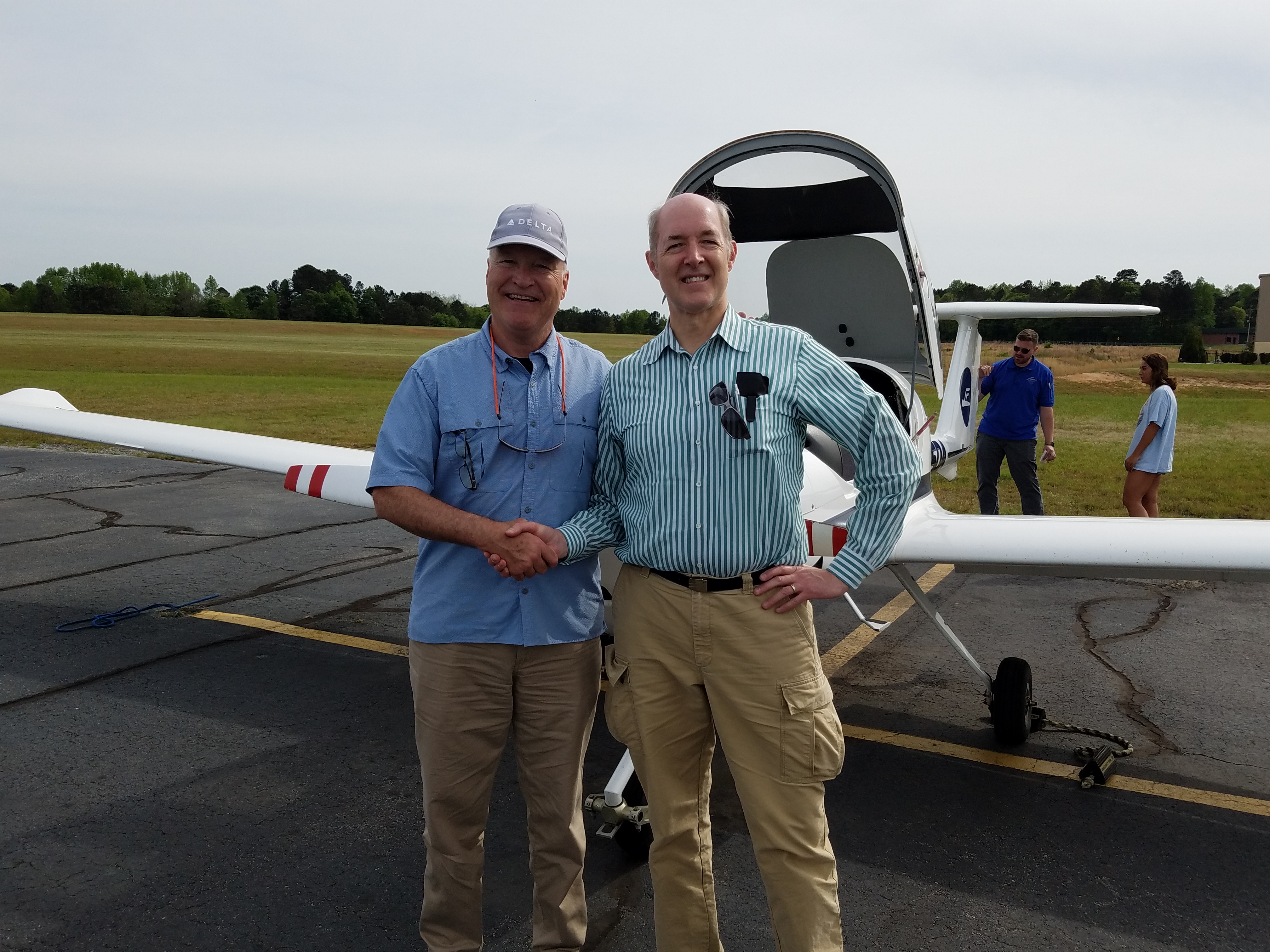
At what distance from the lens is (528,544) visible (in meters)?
2.10

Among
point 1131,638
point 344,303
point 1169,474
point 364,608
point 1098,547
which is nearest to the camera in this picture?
point 1098,547

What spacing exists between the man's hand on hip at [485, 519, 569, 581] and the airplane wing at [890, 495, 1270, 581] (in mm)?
1708

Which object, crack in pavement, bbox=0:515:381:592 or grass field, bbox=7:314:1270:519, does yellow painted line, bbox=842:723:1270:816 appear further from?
crack in pavement, bbox=0:515:381:592

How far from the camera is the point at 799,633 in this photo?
209 cm

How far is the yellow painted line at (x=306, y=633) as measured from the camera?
17.4ft

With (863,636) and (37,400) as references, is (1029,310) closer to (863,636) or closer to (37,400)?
(863,636)

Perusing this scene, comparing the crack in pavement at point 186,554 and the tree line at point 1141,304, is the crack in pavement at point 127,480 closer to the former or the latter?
the crack in pavement at point 186,554

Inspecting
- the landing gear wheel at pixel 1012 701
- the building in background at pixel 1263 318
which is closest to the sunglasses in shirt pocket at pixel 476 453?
the landing gear wheel at pixel 1012 701

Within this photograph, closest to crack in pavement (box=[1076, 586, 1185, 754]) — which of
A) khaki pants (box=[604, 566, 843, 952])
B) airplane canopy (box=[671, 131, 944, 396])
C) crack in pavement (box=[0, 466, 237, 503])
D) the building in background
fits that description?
airplane canopy (box=[671, 131, 944, 396])

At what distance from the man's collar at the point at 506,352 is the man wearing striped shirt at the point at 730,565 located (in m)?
0.24

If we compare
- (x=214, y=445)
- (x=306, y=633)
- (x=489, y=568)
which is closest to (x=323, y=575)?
(x=306, y=633)

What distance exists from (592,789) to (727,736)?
5.59 feet

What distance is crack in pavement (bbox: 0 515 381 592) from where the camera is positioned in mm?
6590

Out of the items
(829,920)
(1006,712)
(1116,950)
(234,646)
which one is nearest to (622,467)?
(829,920)
